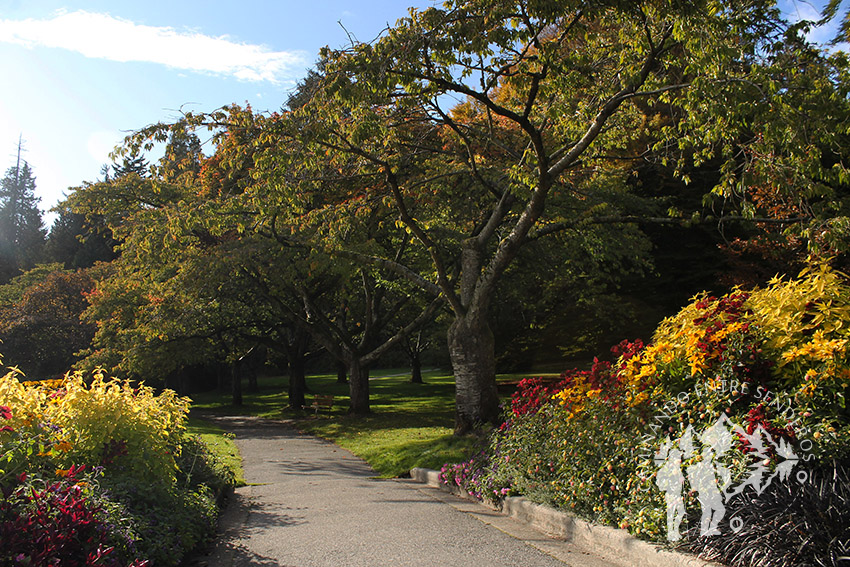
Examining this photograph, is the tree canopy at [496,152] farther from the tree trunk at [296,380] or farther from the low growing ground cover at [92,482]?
the tree trunk at [296,380]

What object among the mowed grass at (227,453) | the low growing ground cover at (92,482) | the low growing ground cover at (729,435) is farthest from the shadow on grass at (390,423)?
the low growing ground cover at (92,482)

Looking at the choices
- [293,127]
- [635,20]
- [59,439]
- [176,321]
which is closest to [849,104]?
[635,20]

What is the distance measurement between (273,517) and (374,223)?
12.3 meters

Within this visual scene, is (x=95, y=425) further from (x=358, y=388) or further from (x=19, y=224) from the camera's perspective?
(x=19, y=224)

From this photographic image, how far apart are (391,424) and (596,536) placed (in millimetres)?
13916

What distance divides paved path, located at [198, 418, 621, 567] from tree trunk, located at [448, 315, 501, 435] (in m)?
2.32

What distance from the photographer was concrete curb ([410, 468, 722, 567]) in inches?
175

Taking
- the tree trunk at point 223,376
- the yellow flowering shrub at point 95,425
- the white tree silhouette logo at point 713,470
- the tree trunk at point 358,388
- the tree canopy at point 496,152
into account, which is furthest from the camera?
the tree trunk at point 223,376

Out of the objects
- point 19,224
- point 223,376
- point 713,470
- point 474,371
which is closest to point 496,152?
point 474,371

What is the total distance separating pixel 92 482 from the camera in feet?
16.1

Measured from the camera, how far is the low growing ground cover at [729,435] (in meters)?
4.15

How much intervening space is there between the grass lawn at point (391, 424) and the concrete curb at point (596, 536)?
9.01ft

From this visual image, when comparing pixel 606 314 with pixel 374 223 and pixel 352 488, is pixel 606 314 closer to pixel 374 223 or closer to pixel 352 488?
pixel 374 223

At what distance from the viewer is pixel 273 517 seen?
7020 millimetres
